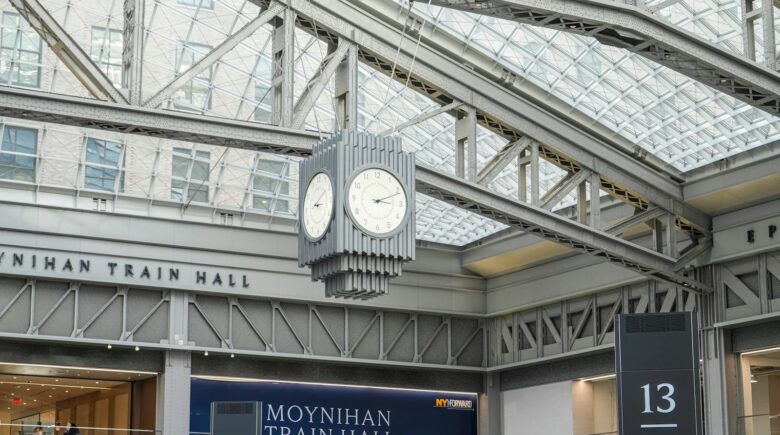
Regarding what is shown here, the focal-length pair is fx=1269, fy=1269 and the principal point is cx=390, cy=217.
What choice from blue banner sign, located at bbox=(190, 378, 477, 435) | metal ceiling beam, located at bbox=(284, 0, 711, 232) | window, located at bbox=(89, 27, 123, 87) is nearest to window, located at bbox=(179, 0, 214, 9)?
window, located at bbox=(89, 27, 123, 87)

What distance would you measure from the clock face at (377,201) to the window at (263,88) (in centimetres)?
1534

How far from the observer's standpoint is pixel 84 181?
43.4 metres

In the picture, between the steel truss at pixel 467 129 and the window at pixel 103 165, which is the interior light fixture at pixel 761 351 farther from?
the window at pixel 103 165

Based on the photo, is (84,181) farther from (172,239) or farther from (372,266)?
(372,266)

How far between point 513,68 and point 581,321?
11.4 meters

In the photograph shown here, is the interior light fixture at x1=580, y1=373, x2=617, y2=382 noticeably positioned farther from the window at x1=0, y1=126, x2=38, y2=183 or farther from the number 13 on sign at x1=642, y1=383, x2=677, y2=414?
the window at x1=0, y1=126, x2=38, y2=183

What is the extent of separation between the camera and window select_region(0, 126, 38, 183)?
4178 cm

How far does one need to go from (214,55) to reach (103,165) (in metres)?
14.3

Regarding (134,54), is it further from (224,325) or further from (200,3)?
(224,325)

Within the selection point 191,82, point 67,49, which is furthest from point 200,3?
point 67,49

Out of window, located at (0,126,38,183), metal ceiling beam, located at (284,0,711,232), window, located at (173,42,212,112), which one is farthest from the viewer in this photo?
window, located at (173,42,212,112)

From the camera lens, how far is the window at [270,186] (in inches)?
1796

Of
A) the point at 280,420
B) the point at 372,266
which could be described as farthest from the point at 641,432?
the point at 280,420

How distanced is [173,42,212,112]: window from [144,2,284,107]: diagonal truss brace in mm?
10610
